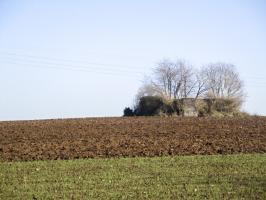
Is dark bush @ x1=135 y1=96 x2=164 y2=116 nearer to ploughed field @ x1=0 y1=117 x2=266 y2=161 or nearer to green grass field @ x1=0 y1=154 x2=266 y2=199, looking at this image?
ploughed field @ x1=0 y1=117 x2=266 y2=161

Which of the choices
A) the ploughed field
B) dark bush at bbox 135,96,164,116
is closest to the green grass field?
the ploughed field

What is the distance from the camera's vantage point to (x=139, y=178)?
14.2 metres

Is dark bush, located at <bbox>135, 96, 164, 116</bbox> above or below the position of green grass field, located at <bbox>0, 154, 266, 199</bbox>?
above

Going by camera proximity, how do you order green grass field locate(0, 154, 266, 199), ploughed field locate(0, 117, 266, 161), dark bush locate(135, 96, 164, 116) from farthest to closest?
dark bush locate(135, 96, 164, 116)
ploughed field locate(0, 117, 266, 161)
green grass field locate(0, 154, 266, 199)

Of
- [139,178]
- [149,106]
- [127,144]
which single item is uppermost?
[149,106]

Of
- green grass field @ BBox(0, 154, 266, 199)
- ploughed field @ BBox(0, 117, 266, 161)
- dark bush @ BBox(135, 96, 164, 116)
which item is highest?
dark bush @ BBox(135, 96, 164, 116)

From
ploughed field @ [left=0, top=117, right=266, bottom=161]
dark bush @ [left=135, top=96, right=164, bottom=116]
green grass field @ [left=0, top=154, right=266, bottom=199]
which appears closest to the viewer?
green grass field @ [left=0, top=154, right=266, bottom=199]

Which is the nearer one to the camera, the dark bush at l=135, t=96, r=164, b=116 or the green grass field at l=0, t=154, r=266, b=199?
the green grass field at l=0, t=154, r=266, b=199

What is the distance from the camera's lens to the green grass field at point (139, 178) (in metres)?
12.0

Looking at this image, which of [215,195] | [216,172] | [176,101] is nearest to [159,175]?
[216,172]

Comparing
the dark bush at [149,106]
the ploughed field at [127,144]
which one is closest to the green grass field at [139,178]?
the ploughed field at [127,144]

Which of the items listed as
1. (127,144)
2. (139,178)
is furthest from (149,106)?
(139,178)

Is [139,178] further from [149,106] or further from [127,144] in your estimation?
[149,106]

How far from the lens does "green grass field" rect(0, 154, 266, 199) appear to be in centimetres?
1197
